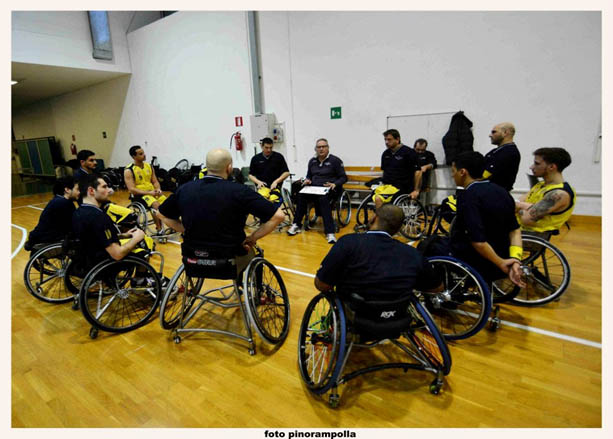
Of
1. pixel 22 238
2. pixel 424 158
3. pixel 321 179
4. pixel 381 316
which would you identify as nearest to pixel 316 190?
pixel 321 179

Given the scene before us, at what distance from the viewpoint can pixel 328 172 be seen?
4.42 meters

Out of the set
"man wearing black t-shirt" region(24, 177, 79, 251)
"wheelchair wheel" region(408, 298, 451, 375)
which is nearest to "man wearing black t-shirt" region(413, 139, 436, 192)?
"wheelchair wheel" region(408, 298, 451, 375)

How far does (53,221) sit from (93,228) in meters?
0.98

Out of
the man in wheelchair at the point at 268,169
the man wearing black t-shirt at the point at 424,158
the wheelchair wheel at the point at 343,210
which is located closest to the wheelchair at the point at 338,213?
the wheelchair wheel at the point at 343,210

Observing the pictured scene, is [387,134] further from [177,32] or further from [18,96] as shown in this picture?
[18,96]

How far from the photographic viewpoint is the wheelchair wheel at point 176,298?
2035 mm

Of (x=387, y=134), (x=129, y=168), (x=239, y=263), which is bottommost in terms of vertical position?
(x=239, y=263)

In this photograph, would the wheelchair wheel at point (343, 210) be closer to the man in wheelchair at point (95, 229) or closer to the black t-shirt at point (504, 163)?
the black t-shirt at point (504, 163)

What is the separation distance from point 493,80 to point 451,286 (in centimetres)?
361

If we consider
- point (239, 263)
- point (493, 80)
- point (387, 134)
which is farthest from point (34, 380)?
point (493, 80)

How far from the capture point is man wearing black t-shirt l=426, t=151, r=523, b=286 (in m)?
1.94

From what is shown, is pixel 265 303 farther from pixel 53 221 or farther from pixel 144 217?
pixel 144 217

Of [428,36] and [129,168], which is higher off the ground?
[428,36]

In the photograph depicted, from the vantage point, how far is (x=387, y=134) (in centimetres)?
393
